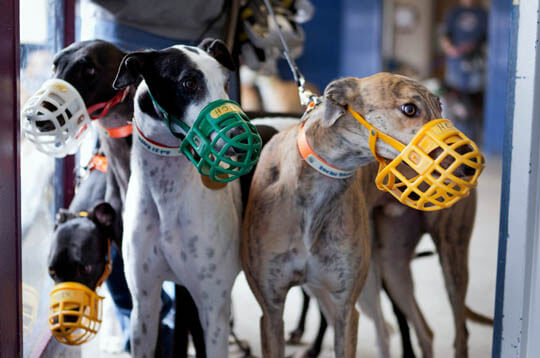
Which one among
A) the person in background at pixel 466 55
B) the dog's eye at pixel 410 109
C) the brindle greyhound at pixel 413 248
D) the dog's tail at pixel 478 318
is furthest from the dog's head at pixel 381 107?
the person in background at pixel 466 55

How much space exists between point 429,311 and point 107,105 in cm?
230

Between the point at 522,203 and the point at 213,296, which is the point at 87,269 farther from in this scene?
the point at 522,203

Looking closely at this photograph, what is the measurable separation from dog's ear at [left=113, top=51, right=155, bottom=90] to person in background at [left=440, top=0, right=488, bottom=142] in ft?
A: 29.9

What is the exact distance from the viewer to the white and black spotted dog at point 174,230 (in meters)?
1.73

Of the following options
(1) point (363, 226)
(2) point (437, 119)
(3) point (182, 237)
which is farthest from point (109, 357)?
(2) point (437, 119)

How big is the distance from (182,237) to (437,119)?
0.74m

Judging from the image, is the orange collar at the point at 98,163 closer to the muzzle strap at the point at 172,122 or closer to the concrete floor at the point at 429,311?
the muzzle strap at the point at 172,122

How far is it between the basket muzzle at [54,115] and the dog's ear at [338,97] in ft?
2.28

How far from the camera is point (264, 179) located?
189cm

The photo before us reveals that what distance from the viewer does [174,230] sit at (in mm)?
1774

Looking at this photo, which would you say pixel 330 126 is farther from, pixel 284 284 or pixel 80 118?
pixel 80 118

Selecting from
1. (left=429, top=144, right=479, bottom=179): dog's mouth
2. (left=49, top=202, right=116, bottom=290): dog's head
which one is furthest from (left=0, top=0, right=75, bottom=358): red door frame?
(left=429, top=144, right=479, bottom=179): dog's mouth

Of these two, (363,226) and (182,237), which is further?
(363,226)

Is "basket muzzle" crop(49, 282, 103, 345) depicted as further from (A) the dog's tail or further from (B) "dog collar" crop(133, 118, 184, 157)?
(A) the dog's tail
